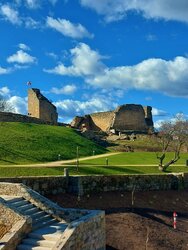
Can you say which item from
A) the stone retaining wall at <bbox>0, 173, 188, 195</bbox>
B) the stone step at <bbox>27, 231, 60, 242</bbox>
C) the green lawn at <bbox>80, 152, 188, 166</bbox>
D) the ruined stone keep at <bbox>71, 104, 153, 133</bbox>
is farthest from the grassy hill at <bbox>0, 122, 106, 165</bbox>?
the ruined stone keep at <bbox>71, 104, 153, 133</bbox>

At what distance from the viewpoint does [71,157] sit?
39156mm

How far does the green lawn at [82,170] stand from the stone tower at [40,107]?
29.8 metres

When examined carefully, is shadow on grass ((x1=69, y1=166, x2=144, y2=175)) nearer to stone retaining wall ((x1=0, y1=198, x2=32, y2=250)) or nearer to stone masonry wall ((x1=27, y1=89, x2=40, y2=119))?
stone retaining wall ((x1=0, y1=198, x2=32, y2=250))

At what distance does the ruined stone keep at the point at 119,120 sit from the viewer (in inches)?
2894

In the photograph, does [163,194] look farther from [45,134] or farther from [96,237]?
[45,134]

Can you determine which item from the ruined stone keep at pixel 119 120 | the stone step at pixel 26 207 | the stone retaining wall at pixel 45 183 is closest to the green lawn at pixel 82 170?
the stone retaining wall at pixel 45 183

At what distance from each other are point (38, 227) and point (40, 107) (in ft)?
152

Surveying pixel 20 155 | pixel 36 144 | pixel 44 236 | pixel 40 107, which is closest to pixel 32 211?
pixel 44 236

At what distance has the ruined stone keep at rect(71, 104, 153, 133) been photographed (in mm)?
73500

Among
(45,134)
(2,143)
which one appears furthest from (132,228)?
(45,134)

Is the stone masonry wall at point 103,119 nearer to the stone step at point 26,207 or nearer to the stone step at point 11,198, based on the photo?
the stone step at point 11,198

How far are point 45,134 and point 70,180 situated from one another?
Answer: 18.7 meters

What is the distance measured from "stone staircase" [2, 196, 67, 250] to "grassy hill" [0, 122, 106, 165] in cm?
1301

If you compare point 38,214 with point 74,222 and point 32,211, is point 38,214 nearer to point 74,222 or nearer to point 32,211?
point 32,211
